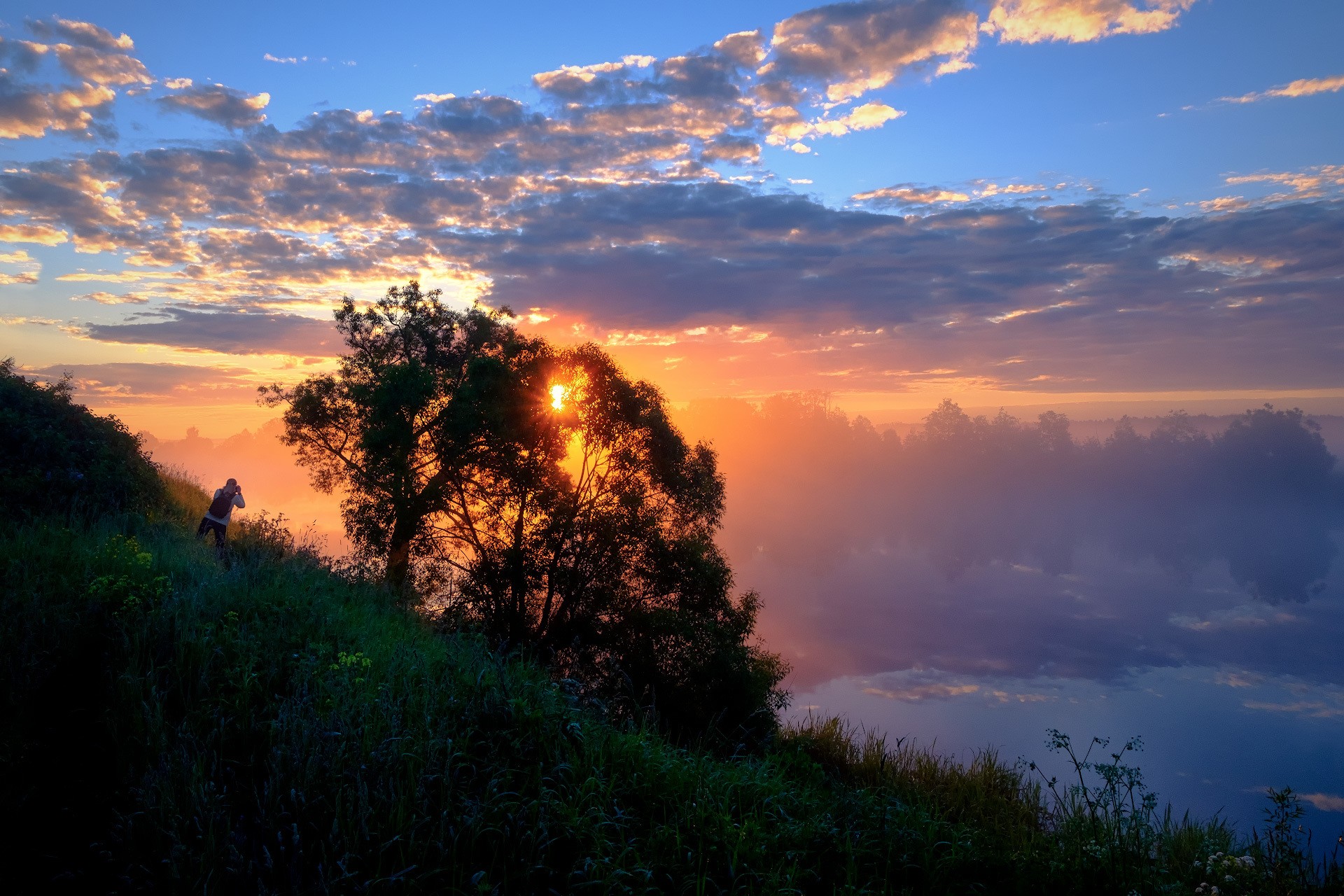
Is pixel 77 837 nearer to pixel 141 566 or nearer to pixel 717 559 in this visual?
pixel 141 566

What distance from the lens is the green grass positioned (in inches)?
175

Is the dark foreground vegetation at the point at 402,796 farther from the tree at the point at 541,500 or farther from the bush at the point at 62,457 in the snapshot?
the tree at the point at 541,500

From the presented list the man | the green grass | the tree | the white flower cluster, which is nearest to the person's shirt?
the man

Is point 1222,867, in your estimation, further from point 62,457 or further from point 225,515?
point 62,457

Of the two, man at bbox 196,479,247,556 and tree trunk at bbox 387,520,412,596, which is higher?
man at bbox 196,479,247,556

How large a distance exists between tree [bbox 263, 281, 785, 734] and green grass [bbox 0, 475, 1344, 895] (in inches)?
490

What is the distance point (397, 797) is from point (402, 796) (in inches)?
2.3

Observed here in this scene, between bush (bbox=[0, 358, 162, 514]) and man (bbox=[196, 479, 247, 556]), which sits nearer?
bush (bbox=[0, 358, 162, 514])

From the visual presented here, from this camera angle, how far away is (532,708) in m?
6.29

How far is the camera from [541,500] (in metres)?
21.3

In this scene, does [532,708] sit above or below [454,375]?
below

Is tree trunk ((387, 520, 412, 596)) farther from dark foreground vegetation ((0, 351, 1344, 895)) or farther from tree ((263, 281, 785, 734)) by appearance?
dark foreground vegetation ((0, 351, 1344, 895))

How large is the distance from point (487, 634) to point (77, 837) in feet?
51.1

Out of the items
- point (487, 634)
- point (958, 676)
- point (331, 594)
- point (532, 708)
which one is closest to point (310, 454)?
point (487, 634)
